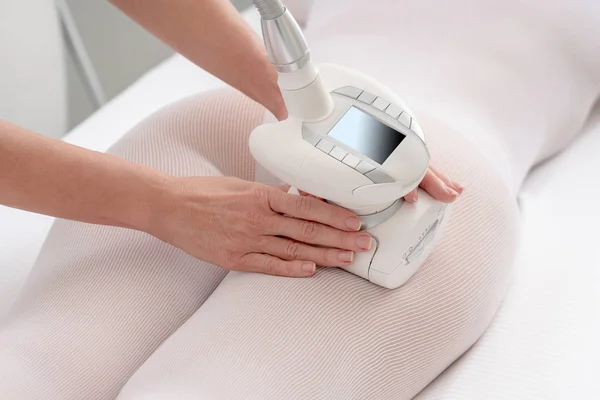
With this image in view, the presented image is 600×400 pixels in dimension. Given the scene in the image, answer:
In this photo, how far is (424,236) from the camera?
750mm

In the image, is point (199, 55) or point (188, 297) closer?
point (188, 297)

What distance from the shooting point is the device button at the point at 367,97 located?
0.71m

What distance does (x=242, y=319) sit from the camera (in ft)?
2.43

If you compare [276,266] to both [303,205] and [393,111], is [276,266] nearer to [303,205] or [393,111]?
[303,205]

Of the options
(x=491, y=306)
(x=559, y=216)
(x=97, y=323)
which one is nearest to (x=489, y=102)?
(x=559, y=216)

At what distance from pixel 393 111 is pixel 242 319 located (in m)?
0.24

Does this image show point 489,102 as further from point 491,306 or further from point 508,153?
point 491,306

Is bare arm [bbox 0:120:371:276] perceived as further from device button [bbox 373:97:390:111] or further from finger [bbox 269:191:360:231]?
device button [bbox 373:97:390:111]

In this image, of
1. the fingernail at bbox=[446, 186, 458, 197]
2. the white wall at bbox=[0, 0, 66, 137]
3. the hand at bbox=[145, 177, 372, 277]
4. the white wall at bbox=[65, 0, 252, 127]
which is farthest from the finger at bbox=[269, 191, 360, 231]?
the white wall at bbox=[65, 0, 252, 127]

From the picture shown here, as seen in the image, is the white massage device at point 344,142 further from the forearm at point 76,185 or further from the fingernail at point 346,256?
the forearm at point 76,185

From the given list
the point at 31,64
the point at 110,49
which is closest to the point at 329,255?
the point at 31,64

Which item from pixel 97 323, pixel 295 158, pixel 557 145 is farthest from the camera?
pixel 557 145

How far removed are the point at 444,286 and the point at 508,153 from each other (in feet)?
0.92

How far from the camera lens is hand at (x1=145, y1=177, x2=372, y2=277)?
75 centimetres
